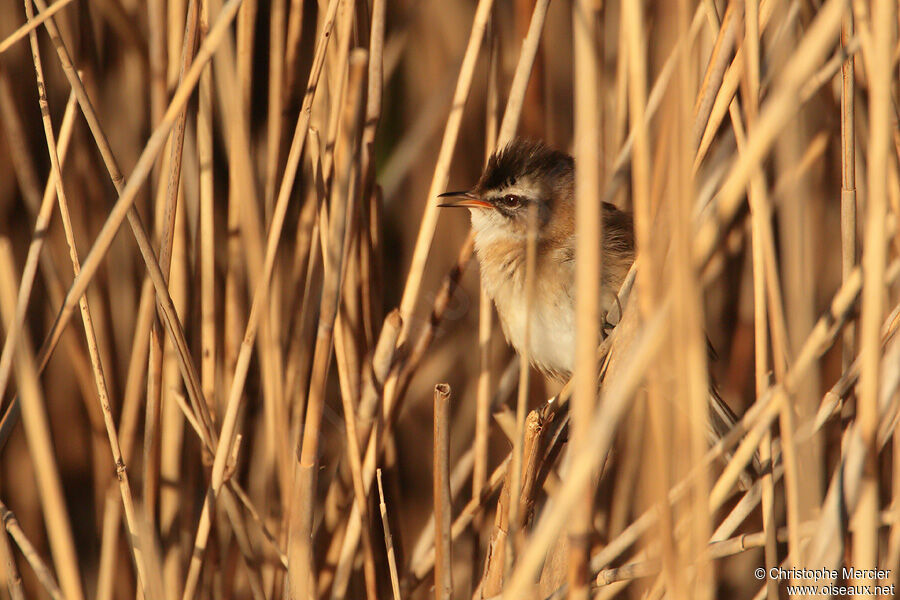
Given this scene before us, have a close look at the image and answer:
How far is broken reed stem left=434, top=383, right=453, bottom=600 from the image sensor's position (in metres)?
1.61

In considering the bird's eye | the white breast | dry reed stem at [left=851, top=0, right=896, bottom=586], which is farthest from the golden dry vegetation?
the bird's eye

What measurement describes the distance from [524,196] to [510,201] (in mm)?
43

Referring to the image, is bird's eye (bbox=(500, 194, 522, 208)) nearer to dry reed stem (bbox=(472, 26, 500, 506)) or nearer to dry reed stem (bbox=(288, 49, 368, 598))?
dry reed stem (bbox=(472, 26, 500, 506))

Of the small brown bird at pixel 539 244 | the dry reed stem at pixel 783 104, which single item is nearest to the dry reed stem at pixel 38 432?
the dry reed stem at pixel 783 104

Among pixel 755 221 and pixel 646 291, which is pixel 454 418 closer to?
pixel 755 221

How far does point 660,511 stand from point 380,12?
1134 millimetres

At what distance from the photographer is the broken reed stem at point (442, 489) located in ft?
5.27

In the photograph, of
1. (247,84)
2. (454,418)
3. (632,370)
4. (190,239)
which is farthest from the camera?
(454,418)

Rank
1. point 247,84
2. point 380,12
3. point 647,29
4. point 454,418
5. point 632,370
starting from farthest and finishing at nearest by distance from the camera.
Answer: point 454,418 < point 647,29 < point 247,84 < point 380,12 < point 632,370

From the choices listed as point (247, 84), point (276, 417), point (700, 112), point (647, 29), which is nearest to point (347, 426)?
point (276, 417)

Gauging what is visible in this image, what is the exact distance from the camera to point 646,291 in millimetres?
1100

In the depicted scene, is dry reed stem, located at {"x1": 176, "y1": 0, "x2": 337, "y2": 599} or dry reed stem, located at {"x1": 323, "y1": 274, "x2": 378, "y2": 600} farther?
dry reed stem, located at {"x1": 323, "y1": 274, "x2": 378, "y2": 600}

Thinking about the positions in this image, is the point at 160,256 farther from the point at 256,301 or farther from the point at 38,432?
the point at 38,432

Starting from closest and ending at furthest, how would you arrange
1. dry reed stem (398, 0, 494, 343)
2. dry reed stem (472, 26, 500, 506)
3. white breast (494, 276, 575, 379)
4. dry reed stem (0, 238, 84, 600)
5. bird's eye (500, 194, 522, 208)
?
dry reed stem (0, 238, 84, 600) < dry reed stem (398, 0, 494, 343) < dry reed stem (472, 26, 500, 506) < white breast (494, 276, 575, 379) < bird's eye (500, 194, 522, 208)
